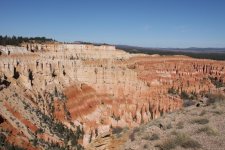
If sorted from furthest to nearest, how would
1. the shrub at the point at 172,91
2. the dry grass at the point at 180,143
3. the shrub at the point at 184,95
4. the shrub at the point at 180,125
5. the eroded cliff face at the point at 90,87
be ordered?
the shrub at the point at 172,91 → the shrub at the point at 184,95 → the eroded cliff face at the point at 90,87 → the shrub at the point at 180,125 → the dry grass at the point at 180,143

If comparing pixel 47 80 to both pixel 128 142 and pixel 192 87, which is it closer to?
pixel 192 87

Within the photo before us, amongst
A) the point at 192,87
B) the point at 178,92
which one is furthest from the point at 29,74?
the point at 192,87

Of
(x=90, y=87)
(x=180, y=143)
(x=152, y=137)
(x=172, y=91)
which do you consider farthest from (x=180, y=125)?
(x=172, y=91)

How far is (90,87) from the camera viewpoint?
62.5 m

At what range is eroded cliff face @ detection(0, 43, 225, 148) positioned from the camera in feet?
145

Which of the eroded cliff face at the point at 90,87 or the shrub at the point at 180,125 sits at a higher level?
the shrub at the point at 180,125

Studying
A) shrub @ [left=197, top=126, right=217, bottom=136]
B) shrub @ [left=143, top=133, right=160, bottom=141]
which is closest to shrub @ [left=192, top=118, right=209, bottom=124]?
shrub @ [left=197, top=126, right=217, bottom=136]

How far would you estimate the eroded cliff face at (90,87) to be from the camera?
1743 inches

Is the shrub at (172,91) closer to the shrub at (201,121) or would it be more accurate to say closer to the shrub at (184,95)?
the shrub at (184,95)

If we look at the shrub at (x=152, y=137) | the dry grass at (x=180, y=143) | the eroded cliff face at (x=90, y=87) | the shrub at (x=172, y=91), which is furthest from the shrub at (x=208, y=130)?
the shrub at (x=172, y=91)

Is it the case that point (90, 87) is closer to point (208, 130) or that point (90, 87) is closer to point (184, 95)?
point (184, 95)

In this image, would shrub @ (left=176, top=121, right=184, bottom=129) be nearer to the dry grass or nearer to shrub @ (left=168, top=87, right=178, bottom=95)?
the dry grass

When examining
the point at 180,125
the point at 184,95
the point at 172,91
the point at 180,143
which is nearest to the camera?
the point at 180,143

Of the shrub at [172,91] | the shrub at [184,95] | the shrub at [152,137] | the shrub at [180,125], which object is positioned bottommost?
the shrub at [184,95]
